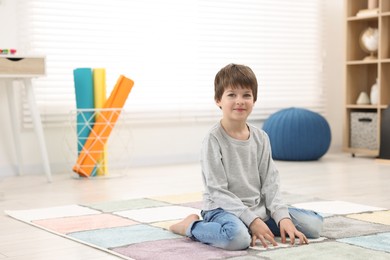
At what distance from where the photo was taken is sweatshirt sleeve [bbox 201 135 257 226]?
192 cm

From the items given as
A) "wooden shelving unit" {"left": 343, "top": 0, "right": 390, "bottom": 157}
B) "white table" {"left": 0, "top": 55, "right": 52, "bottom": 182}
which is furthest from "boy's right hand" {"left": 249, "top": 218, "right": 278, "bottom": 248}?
"wooden shelving unit" {"left": 343, "top": 0, "right": 390, "bottom": 157}

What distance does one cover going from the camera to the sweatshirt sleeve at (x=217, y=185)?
75.7 inches

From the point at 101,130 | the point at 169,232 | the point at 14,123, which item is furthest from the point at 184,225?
the point at 14,123

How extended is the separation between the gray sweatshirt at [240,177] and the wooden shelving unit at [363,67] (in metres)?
2.80

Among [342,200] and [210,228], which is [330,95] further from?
[210,228]

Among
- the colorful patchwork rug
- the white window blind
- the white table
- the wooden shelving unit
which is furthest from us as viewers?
the wooden shelving unit

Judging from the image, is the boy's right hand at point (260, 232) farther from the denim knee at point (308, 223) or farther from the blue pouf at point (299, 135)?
the blue pouf at point (299, 135)

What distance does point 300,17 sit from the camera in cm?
507

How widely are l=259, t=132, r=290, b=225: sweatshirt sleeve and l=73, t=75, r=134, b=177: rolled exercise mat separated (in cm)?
182

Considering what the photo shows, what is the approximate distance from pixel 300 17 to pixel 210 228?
3450 mm

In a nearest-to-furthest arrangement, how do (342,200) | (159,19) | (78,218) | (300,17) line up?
(78,218) < (342,200) < (159,19) < (300,17)

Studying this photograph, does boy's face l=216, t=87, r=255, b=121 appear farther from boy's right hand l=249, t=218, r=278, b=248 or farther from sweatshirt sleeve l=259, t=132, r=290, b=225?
boy's right hand l=249, t=218, r=278, b=248

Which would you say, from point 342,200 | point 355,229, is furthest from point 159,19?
point 355,229

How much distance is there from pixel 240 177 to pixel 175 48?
252 centimetres
